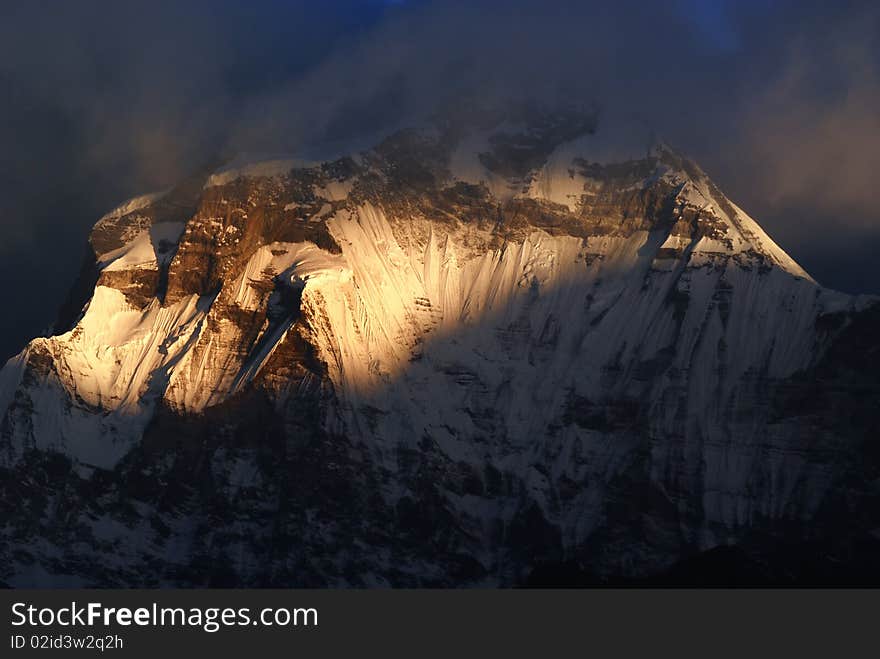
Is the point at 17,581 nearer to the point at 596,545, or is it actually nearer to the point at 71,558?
the point at 71,558

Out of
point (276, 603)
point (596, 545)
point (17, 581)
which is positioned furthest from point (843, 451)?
point (276, 603)

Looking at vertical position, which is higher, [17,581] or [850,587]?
[17,581]

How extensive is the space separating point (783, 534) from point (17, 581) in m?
77.4

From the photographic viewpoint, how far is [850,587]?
413ft

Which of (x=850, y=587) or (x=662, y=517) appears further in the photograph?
(x=662, y=517)

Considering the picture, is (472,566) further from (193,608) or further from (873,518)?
(193,608)

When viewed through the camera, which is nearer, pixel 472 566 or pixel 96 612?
pixel 96 612

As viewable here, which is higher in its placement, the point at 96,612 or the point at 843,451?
the point at 843,451

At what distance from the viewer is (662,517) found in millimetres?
199250

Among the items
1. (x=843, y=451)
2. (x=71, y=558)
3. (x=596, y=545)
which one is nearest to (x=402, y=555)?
(x=596, y=545)

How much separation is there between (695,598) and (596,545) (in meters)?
85.3

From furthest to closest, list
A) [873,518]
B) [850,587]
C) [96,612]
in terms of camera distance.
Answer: [873,518], [850,587], [96,612]

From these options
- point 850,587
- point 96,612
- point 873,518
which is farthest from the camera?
point 873,518

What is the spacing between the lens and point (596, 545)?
19912 cm
